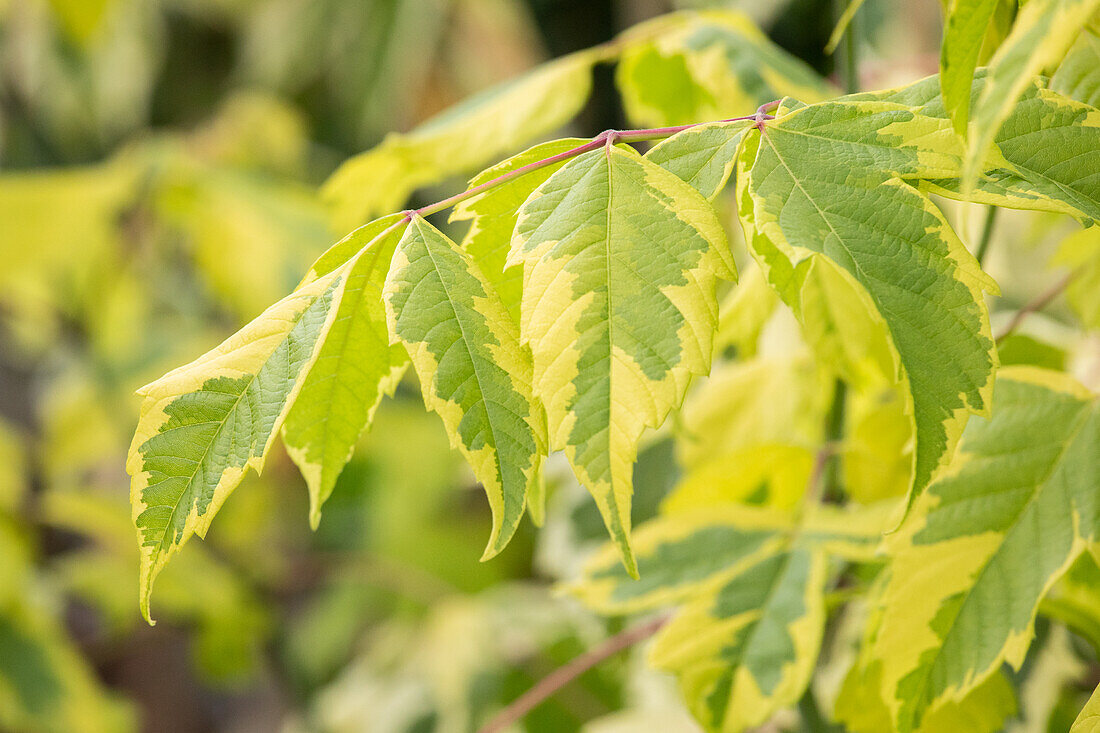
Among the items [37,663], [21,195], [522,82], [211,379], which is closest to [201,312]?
[21,195]

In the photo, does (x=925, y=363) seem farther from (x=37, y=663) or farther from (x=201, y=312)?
(x=201, y=312)

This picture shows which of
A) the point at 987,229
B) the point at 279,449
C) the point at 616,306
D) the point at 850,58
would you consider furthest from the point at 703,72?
the point at 279,449

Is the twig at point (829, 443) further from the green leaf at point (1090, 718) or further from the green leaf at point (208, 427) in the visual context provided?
the green leaf at point (208, 427)

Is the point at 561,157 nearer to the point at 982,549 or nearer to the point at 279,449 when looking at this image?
the point at 982,549

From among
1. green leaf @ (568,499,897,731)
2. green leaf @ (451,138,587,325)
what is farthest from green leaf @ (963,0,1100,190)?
green leaf @ (568,499,897,731)

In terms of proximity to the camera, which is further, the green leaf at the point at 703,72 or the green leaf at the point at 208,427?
the green leaf at the point at 703,72

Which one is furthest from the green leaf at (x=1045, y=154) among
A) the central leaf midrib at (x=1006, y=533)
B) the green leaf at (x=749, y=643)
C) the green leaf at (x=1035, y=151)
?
the green leaf at (x=749, y=643)

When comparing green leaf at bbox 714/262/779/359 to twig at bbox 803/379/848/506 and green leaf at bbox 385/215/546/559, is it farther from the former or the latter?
green leaf at bbox 385/215/546/559
